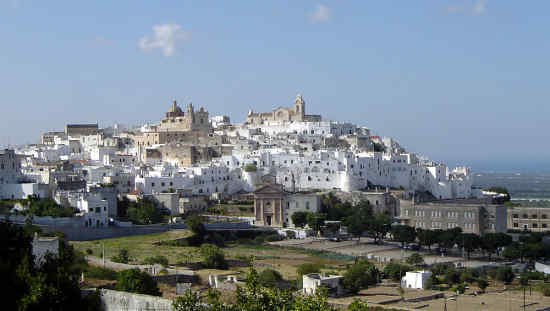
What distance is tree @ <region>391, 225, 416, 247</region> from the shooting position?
53.8m

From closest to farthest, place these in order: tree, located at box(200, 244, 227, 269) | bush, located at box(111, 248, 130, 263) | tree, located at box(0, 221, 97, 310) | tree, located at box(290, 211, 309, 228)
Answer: tree, located at box(0, 221, 97, 310) → bush, located at box(111, 248, 130, 263) → tree, located at box(200, 244, 227, 269) → tree, located at box(290, 211, 309, 228)

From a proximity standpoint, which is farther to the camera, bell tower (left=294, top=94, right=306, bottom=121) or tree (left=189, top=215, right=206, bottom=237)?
bell tower (left=294, top=94, right=306, bottom=121)

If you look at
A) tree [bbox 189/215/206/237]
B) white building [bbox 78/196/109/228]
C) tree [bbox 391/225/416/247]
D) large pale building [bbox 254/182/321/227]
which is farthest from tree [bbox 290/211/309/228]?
white building [bbox 78/196/109/228]

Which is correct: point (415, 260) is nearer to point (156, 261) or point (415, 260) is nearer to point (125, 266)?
point (156, 261)

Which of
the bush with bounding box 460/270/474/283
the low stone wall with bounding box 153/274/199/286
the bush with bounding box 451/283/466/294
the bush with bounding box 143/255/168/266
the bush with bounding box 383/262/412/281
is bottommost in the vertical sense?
the bush with bounding box 451/283/466/294

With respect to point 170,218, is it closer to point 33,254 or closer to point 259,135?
point 259,135

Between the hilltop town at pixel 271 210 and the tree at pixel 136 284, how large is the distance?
189 cm

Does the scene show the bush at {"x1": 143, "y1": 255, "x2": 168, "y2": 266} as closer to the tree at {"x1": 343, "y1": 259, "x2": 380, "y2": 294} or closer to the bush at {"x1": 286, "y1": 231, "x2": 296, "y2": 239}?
the tree at {"x1": 343, "y1": 259, "x2": 380, "y2": 294}

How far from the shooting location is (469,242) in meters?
50.3

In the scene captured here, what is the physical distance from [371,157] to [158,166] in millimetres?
17085

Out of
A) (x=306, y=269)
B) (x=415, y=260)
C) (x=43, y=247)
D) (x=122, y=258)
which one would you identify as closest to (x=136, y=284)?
(x=43, y=247)

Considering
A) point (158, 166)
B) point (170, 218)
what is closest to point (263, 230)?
point (170, 218)

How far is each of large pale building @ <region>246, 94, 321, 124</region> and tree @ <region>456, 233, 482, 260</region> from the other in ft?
127

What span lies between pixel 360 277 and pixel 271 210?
24304 mm
